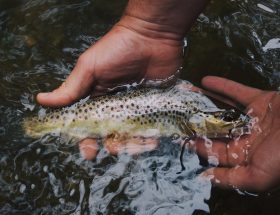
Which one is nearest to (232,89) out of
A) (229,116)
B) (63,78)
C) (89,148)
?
(229,116)

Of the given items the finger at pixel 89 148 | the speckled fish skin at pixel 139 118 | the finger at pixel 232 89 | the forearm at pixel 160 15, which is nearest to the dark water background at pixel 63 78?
the finger at pixel 89 148

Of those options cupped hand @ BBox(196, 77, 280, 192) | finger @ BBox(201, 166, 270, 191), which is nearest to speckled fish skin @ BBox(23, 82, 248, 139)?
cupped hand @ BBox(196, 77, 280, 192)

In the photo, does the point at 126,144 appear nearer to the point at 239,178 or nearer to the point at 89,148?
the point at 89,148

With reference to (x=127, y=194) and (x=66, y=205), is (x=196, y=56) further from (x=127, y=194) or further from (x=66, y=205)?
(x=66, y=205)

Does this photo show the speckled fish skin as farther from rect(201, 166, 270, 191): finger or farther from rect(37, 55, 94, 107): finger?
rect(201, 166, 270, 191): finger

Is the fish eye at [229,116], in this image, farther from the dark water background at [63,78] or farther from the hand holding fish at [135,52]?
the hand holding fish at [135,52]

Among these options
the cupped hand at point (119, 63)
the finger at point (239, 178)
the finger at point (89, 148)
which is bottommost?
the finger at point (89, 148)

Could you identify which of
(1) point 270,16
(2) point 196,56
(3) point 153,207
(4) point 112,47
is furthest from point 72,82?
(1) point 270,16
